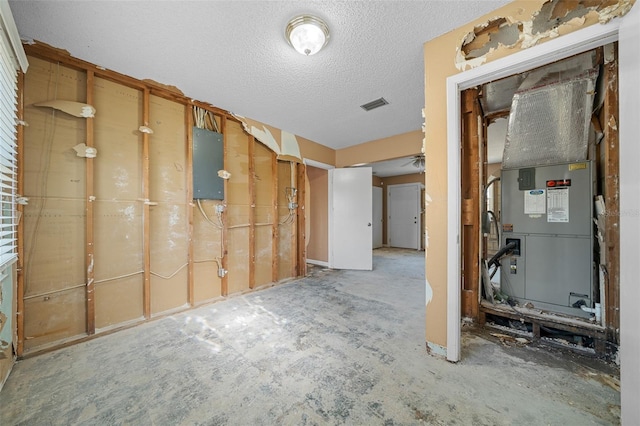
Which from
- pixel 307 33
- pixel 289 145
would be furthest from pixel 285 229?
pixel 307 33

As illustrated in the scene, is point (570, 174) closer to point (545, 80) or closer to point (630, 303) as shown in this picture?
point (545, 80)

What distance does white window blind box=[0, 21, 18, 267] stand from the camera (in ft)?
4.66

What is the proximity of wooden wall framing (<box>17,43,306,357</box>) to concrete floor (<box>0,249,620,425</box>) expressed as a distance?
1.05 feet

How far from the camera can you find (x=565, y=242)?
78.9 inches

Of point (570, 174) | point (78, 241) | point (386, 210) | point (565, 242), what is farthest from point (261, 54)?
point (386, 210)

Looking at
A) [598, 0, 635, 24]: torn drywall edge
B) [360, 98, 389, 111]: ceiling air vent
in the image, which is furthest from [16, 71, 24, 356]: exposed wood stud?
[598, 0, 635, 24]: torn drywall edge

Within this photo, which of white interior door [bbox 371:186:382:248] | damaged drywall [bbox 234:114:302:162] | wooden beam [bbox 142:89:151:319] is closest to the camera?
wooden beam [bbox 142:89:151:319]

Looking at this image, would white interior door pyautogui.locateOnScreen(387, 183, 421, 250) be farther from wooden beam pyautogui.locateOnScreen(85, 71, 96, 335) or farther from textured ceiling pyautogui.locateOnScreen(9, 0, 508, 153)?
wooden beam pyautogui.locateOnScreen(85, 71, 96, 335)

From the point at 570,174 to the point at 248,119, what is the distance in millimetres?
3449

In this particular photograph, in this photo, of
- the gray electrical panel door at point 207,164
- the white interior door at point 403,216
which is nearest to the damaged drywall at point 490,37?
the gray electrical panel door at point 207,164

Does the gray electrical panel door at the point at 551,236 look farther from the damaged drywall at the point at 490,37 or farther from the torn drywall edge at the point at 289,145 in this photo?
the torn drywall edge at the point at 289,145

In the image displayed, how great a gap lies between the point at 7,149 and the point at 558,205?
13.8ft

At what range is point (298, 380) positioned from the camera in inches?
58.8

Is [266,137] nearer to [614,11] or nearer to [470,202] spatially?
[470,202]
